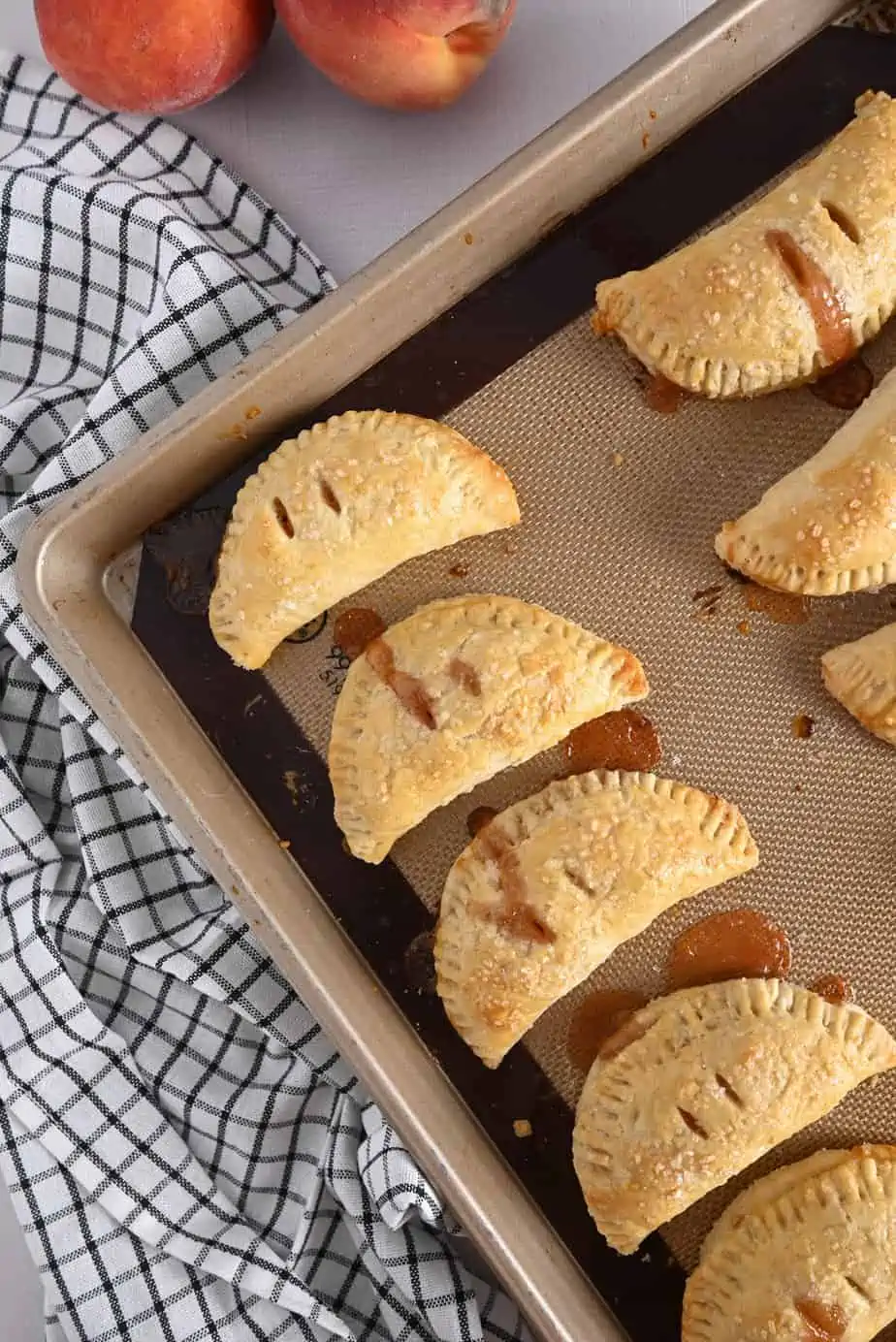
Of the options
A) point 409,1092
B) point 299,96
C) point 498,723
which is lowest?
point 409,1092

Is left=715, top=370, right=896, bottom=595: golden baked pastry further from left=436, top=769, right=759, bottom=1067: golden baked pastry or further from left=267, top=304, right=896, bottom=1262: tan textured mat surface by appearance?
left=436, top=769, right=759, bottom=1067: golden baked pastry

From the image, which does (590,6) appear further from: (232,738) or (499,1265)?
(499,1265)

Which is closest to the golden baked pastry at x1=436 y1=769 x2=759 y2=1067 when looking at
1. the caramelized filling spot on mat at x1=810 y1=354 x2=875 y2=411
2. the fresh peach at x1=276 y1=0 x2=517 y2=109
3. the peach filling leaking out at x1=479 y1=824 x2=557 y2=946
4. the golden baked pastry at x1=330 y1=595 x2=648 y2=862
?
the peach filling leaking out at x1=479 y1=824 x2=557 y2=946

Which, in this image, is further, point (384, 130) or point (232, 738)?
point (384, 130)

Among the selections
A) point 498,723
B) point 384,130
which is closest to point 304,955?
point 498,723

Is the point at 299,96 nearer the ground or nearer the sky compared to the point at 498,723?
nearer the sky
